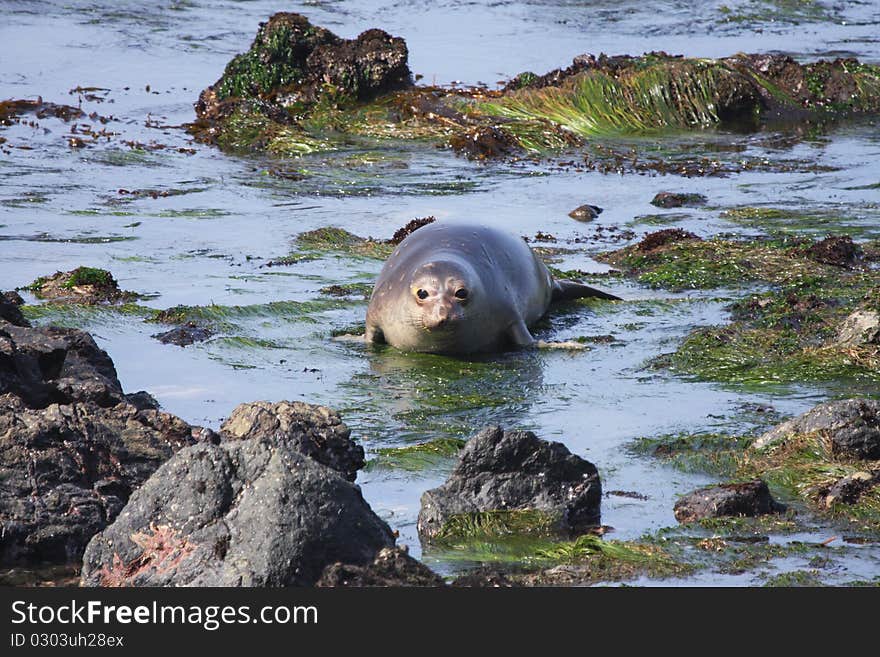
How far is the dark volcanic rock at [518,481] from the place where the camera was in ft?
21.3

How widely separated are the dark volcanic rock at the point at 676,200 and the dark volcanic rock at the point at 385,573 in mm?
11138

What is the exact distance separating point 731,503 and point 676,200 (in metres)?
9.85

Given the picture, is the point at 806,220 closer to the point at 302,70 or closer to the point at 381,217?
the point at 381,217

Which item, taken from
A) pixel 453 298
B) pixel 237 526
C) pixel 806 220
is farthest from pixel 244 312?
pixel 806 220

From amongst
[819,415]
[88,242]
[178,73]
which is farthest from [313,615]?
[178,73]

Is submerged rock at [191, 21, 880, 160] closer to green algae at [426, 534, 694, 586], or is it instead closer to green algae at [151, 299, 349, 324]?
green algae at [151, 299, 349, 324]

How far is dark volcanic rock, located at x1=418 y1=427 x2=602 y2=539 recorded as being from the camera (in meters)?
6.50

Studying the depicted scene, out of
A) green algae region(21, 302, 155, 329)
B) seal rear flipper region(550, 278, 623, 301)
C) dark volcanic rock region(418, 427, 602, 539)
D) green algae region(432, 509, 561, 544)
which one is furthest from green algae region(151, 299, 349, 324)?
green algae region(432, 509, 561, 544)

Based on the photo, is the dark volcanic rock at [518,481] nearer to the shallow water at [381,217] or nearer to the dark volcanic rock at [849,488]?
the shallow water at [381,217]

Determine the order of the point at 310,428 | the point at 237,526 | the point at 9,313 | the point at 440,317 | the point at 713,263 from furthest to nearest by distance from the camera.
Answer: the point at 713,263 → the point at 440,317 → the point at 9,313 → the point at 310,428 → the point at 237,526

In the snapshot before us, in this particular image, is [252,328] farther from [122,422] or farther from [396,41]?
[396,41]

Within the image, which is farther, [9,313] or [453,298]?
[453,298]

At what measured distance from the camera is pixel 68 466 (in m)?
6.36

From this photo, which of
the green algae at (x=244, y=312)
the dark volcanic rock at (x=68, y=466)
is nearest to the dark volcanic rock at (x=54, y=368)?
the dark volcanic rock at (x=68, y=466)
